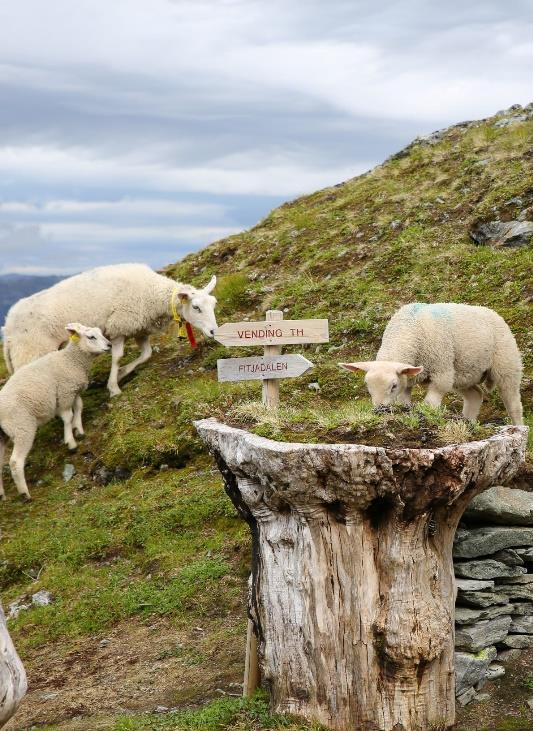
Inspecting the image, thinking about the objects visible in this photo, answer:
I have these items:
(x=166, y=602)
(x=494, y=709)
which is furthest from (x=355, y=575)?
(x=166, y=602)

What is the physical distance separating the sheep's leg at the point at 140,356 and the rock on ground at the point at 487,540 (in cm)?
1040

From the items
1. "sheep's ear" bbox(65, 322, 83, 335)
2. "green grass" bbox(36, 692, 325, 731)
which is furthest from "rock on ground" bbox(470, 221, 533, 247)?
"green grass" bbox(36, 692, 325, 731)

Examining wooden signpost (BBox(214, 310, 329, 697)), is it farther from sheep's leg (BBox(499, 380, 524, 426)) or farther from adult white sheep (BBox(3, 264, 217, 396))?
adult white sheep (BBox(3, 264, 217, 396))

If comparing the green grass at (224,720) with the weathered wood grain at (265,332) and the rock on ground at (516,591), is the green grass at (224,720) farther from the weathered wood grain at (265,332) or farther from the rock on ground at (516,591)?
the weathered wood grain at (265,332)

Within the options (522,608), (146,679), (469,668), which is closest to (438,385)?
(522,608)

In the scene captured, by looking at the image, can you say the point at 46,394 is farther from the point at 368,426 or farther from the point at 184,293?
the point at 368,426

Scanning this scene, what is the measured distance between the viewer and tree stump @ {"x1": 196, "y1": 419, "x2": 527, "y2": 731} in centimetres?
693

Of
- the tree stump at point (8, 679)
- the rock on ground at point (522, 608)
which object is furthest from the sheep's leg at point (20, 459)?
the tree stump at point (8, 679)

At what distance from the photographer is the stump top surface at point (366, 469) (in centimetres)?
684

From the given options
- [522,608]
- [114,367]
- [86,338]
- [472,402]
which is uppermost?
[86,338]

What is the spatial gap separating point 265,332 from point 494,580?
3.58 m

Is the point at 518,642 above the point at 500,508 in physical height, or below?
below

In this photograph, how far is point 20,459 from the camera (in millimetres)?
14750

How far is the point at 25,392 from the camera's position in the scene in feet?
49.1
